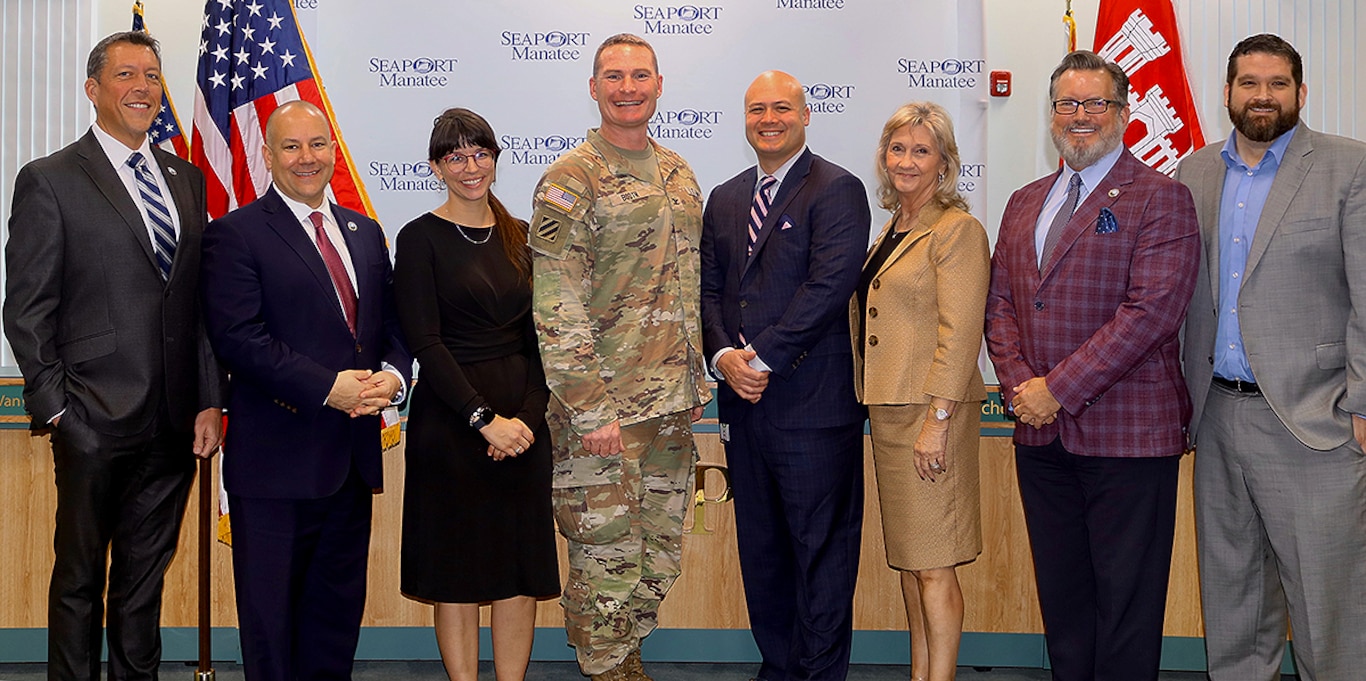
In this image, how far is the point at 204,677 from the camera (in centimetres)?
344

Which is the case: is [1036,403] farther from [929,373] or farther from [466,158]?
[466,158]

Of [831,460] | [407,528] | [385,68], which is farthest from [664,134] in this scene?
[407,528]

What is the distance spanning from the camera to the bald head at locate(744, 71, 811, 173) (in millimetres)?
3133

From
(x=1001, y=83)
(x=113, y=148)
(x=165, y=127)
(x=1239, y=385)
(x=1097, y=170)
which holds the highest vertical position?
(x=1001, y=83)

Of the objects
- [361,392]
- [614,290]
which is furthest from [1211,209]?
[361,392]

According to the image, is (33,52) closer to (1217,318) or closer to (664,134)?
(664,134)

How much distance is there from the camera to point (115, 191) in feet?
9.42

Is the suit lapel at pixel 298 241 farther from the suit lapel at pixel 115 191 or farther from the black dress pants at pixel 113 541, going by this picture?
the black dress pants at pixel 113 541

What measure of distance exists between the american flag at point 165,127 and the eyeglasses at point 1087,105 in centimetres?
340

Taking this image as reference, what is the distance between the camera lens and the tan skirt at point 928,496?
2.95 meters

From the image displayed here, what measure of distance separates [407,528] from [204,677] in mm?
1170

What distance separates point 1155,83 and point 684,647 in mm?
2956

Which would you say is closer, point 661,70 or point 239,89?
point 239,89

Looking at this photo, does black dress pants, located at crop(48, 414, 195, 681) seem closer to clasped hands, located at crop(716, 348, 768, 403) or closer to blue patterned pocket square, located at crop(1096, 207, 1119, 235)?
clasped hands, located at crop(716, 348, 768, 403)
